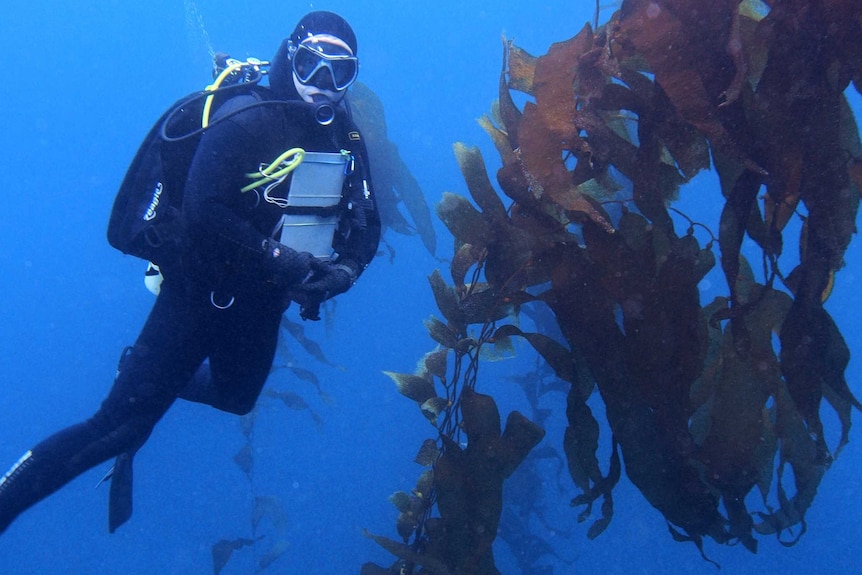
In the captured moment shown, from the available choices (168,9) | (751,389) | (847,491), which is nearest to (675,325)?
(751,389)

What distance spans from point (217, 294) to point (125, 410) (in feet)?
3.01

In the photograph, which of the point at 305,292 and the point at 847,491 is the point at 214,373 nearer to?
the point at 305,292

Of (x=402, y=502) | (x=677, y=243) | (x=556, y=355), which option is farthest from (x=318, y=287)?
(x=677, y=243)

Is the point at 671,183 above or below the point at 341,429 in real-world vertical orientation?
below

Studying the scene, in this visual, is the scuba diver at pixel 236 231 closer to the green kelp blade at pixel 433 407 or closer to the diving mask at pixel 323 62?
the diving mask at pixel 323 62

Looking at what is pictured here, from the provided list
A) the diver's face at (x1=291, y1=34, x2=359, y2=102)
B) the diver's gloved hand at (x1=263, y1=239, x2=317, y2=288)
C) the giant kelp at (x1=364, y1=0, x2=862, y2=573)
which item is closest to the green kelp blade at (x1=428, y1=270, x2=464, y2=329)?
the giant kelp at (x1=364, y1=0, x2=862, y2=573)

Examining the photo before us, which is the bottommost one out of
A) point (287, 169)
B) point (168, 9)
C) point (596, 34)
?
point (287, 169)

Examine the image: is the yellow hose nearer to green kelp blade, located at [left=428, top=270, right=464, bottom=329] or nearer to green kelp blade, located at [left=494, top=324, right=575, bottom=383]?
green kelp blade, located at [left=428, top=270, right=464, bottom=329]

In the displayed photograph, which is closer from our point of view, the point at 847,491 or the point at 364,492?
the point at 364,492

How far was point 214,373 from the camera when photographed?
3055mm

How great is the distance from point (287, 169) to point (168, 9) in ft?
88.9

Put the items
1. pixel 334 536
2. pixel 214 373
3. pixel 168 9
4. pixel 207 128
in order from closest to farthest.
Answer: pixel 207 128, pixel 214 373, pixel 334 536, pixel 168 9

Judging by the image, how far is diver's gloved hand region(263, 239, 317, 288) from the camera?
2338 millimetres

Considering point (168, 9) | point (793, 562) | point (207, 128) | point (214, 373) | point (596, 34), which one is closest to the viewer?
point (596, 34)
